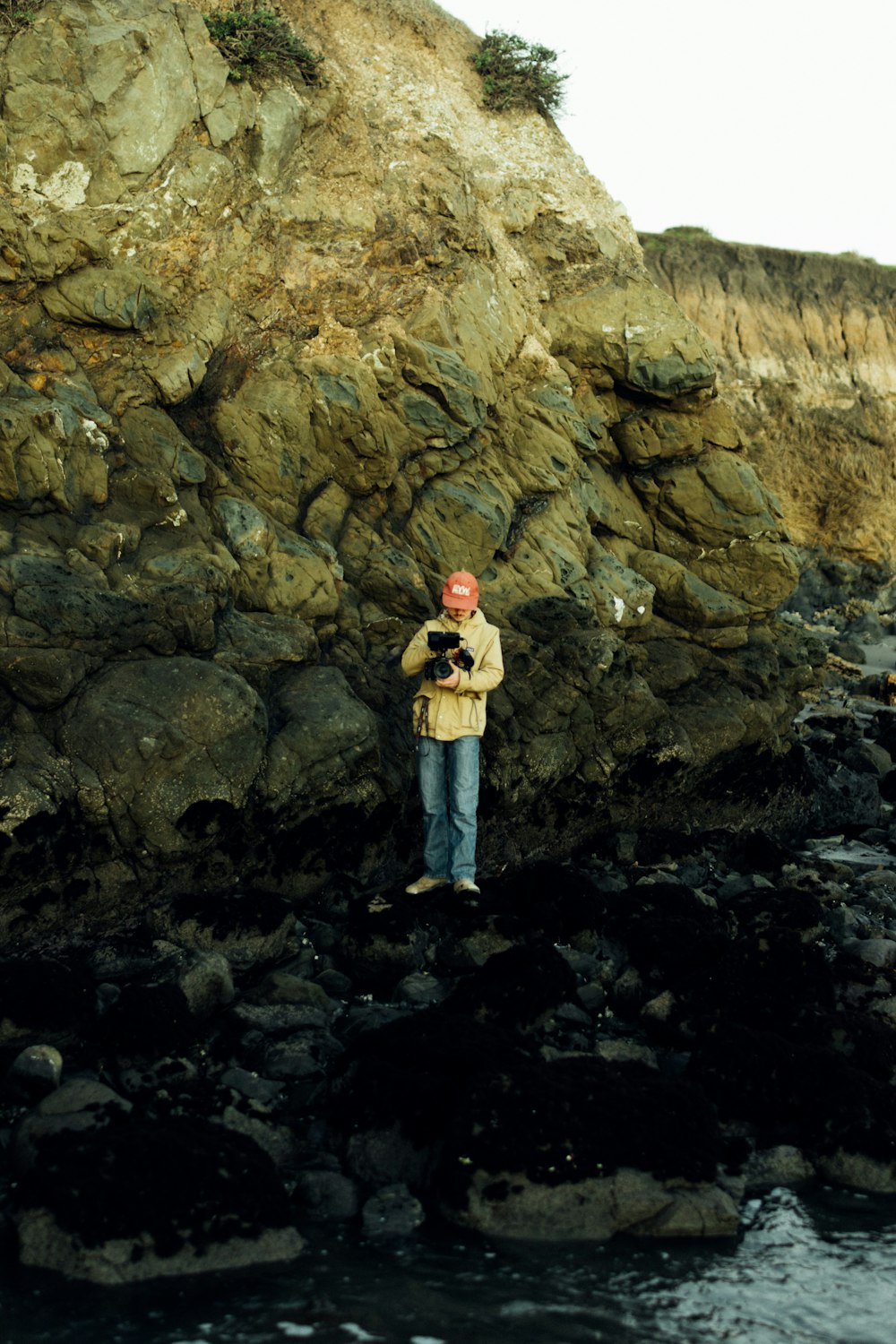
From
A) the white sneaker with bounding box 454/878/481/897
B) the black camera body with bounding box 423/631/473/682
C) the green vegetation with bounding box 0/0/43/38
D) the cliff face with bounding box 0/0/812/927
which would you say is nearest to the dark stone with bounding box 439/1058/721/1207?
the white sneaker with bounding box 454/878/481/897

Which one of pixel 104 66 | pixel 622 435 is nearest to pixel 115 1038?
pixel 104 66

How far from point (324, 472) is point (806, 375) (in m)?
33.1

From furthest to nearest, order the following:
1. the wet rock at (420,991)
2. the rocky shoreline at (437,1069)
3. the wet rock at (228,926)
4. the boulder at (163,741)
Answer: the boulder at (163,741) → the wet rock at (228,926) → the wet rock at (420,991) → the rocky shoreline at (437,1069)

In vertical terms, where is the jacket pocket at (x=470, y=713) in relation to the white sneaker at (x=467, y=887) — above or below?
above

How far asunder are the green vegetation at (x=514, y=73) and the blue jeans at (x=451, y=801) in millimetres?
8312

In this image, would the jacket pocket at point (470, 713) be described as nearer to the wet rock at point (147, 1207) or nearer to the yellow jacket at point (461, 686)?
the yellow jacket at point (461, 686)

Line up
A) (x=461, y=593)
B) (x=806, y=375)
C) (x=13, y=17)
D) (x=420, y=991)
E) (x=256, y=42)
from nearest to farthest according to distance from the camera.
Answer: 1. (x=420, y=991)
2. (x=461, y=593)
3. (x=13, y=17)
4. (x=256, y=42)
5. (x=806, y=375)

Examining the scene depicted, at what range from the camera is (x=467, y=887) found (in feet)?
30.1

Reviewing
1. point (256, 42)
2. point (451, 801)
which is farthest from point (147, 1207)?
point (256, 42)

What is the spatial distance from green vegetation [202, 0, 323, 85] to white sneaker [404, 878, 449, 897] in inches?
303

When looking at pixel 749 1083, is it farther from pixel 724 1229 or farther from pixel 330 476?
pixel 330 476

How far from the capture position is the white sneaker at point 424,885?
918 centimetres

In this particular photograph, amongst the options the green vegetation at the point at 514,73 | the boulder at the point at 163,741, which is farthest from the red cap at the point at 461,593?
the green vegetation at the point at 514,73

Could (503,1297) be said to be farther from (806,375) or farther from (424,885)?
(806,375)
